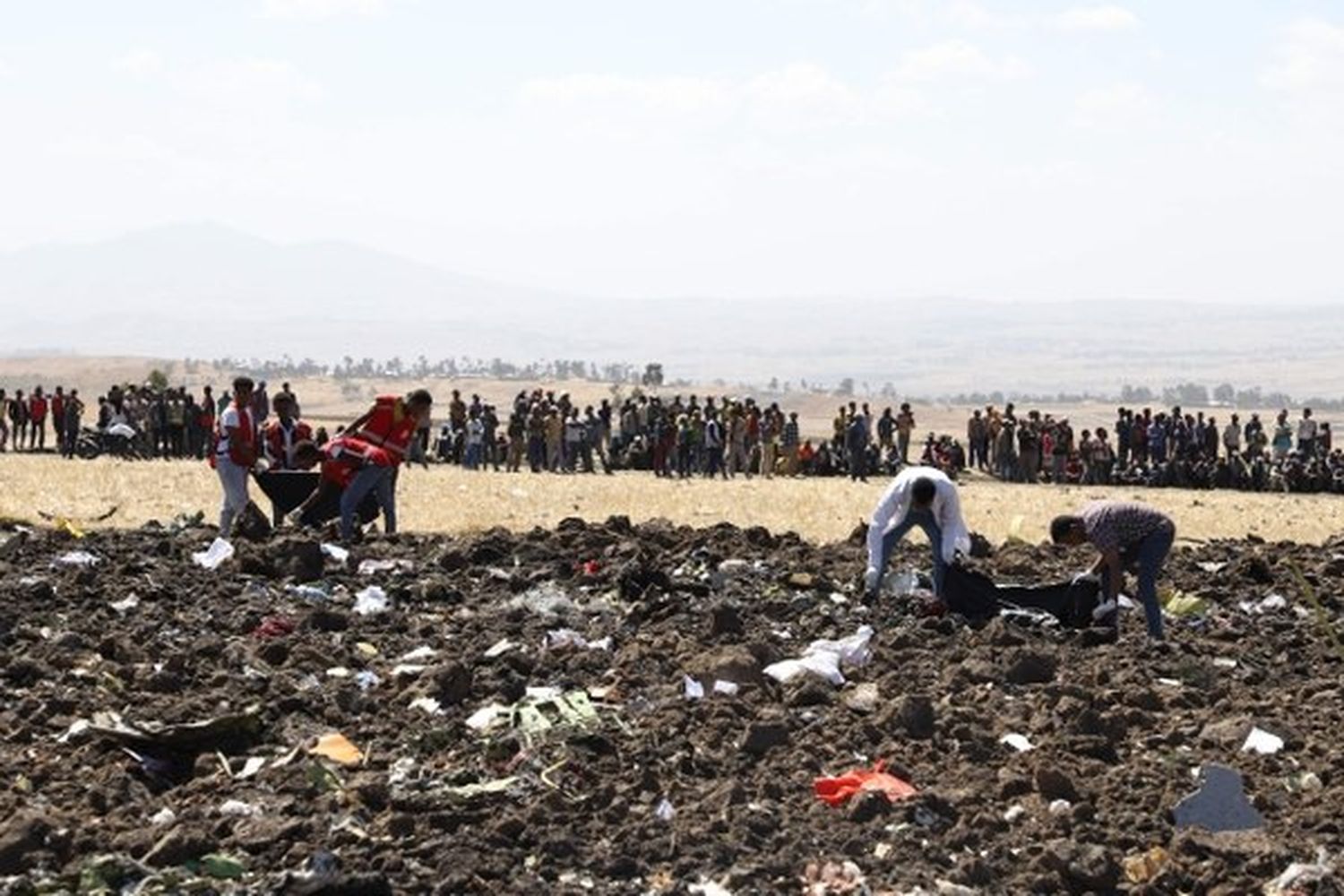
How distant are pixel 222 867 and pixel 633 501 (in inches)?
856

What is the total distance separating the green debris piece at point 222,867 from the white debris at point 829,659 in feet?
13.8

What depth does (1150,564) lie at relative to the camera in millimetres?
13617

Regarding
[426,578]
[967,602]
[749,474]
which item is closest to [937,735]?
[967,602]

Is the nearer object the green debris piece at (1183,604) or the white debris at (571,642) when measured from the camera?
the white debris at (571,642)

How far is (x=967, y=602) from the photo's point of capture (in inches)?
572

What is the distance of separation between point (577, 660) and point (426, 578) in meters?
3.81

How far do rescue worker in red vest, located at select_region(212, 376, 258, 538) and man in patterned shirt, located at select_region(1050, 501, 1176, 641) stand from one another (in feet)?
24.1

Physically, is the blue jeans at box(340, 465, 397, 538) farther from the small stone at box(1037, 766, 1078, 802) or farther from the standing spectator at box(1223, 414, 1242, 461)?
the standing spectator at box(1223, 414, 1242, 461)

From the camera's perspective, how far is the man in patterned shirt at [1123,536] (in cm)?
1333

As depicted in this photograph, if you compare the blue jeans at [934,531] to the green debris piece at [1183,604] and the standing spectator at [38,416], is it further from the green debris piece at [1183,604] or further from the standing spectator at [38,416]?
the standing spectator at [38,416]

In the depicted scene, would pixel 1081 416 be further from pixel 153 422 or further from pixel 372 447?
pixel 372 447

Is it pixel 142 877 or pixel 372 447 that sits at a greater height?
pixel 372 447

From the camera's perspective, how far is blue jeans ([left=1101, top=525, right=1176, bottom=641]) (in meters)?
13.6

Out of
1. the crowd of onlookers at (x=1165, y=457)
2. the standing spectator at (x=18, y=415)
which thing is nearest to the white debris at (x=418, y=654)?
the crowd of onlookers at (x=1165, y=457)
